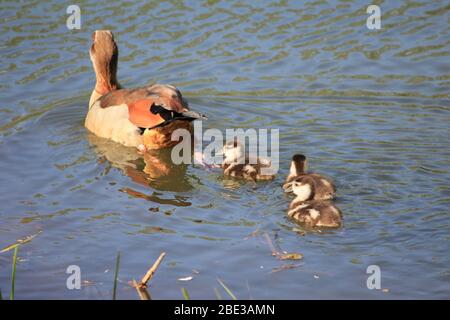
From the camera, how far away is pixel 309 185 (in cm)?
715

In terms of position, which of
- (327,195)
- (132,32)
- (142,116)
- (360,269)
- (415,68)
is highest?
(132,32)

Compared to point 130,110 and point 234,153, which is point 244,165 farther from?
point 130,110

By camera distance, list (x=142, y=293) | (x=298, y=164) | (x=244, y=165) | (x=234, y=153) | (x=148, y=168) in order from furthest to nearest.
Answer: (x=148, y=168) < (x=234, y=153) < (x=244, y=165) < (x=298, y=164) < (x=142, y=293)

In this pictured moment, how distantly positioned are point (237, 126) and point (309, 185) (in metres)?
2.26

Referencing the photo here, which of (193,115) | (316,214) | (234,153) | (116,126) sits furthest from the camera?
(116,126)

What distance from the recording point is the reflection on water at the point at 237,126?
620cm

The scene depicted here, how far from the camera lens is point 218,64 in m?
10.6

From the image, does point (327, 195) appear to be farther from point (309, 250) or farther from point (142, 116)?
point (142, 116)

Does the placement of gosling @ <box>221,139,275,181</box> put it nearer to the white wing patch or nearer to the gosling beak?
the gosling beak

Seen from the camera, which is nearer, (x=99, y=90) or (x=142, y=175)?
(x=142, y=175)

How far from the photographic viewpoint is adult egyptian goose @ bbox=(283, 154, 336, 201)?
23.5 feet

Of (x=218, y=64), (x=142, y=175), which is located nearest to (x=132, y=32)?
(x=218, y=64)

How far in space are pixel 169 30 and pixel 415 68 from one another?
10.9 feet

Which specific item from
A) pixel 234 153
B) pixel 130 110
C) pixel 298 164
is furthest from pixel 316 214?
pixel 130 110
